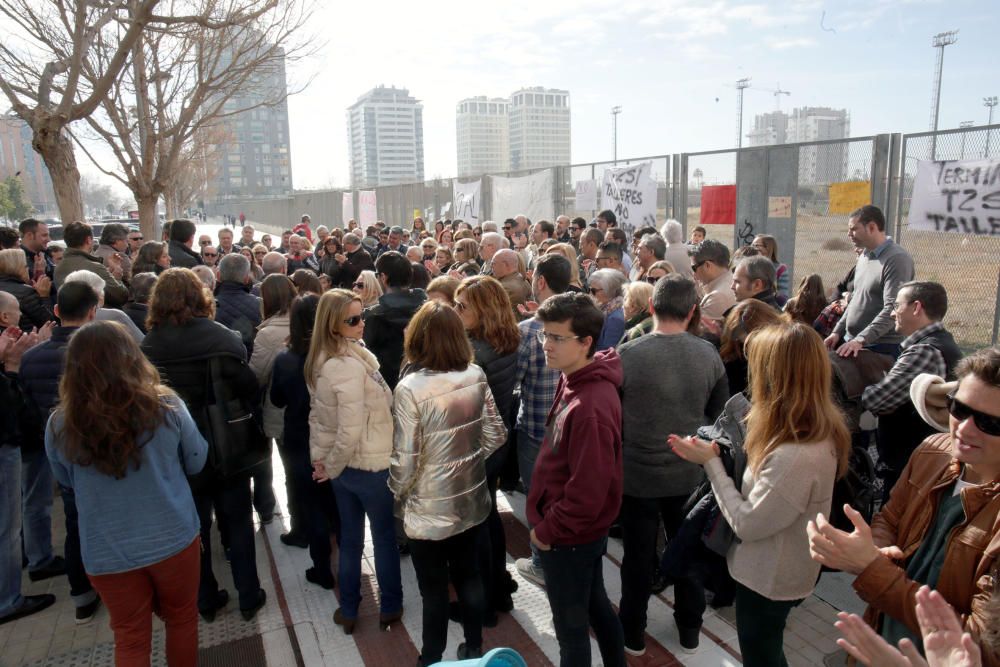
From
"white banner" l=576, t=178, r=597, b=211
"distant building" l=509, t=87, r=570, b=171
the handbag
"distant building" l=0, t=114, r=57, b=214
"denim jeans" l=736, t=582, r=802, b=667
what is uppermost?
"distant building" l=509, t=87, r=570, b=171

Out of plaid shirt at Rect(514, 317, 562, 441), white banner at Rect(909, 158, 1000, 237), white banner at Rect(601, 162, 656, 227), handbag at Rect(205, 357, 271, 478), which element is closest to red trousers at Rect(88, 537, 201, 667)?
handbag at Rect(205, 357, 271, 478)

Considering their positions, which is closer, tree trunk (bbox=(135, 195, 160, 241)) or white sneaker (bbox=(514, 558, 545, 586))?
white sneaker (bbox=(514, 558, 545, 586))

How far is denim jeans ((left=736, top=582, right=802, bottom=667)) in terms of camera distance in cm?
249

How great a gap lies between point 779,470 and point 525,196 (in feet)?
44.4

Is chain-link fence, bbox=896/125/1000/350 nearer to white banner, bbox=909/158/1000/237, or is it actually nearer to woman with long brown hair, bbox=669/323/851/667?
white banner, bbox=909/158/1000/237

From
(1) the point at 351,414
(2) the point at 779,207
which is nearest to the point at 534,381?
(1) the point at 351,414

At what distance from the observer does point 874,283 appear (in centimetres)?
548

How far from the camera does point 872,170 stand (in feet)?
24.5

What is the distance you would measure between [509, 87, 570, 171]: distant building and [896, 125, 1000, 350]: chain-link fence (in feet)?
430

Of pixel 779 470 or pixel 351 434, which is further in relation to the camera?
pixel 351 434

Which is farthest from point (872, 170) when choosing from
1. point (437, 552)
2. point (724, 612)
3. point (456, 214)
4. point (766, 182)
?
point (456, 214)

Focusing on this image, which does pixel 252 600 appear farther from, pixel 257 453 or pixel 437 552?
pixel 437 552

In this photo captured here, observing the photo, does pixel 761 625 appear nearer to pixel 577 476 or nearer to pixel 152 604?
pixel 577 476

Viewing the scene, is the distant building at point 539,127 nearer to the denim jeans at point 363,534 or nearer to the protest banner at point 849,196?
the protest banner at point 849,196
